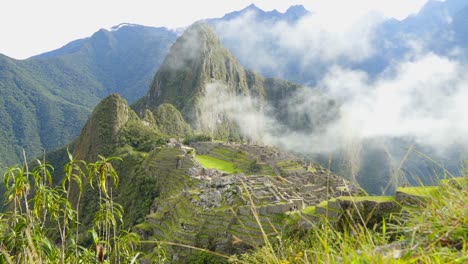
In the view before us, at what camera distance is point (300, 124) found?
190250 millimetres

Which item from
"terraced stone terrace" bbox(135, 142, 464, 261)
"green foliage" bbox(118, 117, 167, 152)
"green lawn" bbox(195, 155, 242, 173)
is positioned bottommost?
"green lawn" bbox(195, 155, 242, 173)

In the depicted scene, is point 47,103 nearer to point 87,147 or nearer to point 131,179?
point 87,147

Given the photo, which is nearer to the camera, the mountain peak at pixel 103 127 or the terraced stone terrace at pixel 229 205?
the terraced stone terrace at pixel 229 205

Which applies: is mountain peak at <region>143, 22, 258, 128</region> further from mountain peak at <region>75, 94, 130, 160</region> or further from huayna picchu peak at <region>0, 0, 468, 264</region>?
mountain peak at <region>75, 94, 130, 160</region>

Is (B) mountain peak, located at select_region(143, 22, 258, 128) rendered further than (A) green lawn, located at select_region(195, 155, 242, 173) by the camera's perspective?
Yes

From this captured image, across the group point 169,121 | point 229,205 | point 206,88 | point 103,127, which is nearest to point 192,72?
point 206,88

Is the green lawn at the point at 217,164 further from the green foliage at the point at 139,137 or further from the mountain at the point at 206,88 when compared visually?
the mountain at the point at 206,88

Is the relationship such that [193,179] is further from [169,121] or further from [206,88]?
[206,88]

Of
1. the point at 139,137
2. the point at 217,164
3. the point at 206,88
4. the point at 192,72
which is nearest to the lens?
the point at 217,164

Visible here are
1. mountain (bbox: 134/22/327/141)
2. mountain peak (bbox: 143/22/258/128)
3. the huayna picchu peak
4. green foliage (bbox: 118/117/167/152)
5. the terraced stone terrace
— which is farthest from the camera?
mountain peak (bbox: 143/22/258/128)

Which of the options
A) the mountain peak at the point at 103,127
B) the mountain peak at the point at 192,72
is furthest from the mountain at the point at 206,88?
the mountain peak at the point at 103,127

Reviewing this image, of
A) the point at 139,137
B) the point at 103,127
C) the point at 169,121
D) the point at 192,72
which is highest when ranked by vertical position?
the point at 192,72

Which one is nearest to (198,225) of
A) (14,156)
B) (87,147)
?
(87,147)

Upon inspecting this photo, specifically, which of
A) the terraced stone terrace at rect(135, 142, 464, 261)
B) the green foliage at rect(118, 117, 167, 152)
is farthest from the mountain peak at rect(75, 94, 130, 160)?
the terraced stone terrace at rect(135, 142, 464, 261)
